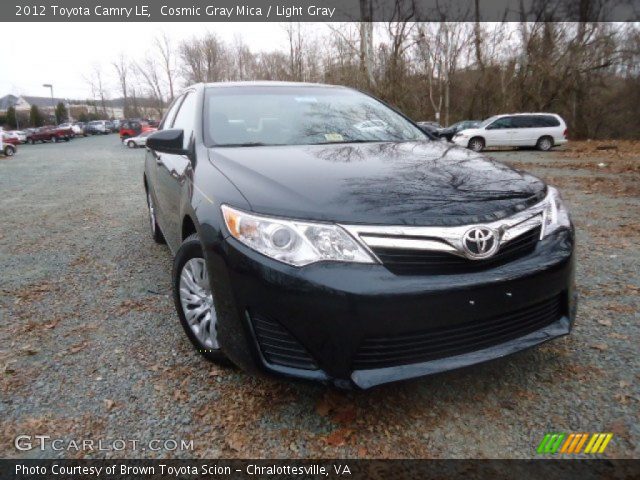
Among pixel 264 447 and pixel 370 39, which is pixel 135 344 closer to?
pixel 264 447

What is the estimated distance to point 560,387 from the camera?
2.21 metres

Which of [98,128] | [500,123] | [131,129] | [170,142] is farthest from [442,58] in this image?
[98,128]

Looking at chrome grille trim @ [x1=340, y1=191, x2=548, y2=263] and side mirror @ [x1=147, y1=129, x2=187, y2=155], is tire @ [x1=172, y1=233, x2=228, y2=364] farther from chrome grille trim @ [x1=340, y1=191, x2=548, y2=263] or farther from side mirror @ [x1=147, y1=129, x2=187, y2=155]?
chrome grille trim @ [x1=340, y1=191, x2=548, y2=263]

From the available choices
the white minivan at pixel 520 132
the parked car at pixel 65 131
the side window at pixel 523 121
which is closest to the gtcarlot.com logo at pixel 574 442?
the white minivan at pixel 520 132

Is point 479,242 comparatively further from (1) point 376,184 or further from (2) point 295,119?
(2) point 295,119

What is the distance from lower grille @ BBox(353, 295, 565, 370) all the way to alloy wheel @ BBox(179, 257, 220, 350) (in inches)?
35.7

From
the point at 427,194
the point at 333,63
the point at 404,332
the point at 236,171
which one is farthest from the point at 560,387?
the point at 333,63

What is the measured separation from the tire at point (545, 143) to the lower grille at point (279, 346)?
20552 mm

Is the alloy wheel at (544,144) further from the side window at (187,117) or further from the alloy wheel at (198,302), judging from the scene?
the alloy wheel at (198,302)

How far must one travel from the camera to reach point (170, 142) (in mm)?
2873

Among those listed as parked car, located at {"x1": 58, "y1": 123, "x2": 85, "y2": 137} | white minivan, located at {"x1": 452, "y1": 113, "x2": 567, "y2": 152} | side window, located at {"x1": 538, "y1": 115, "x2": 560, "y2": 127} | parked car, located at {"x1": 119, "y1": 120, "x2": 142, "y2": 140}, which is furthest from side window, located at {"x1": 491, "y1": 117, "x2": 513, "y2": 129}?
parked car, located at {"x1": 58, "y1": 123, "x2": 85, "y2": 137}

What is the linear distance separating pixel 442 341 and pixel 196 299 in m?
1.32

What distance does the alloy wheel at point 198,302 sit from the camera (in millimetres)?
2361

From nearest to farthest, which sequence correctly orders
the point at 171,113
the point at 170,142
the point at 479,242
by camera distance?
the point at 479,242 → the point at 170,142 → the point at 171,113
